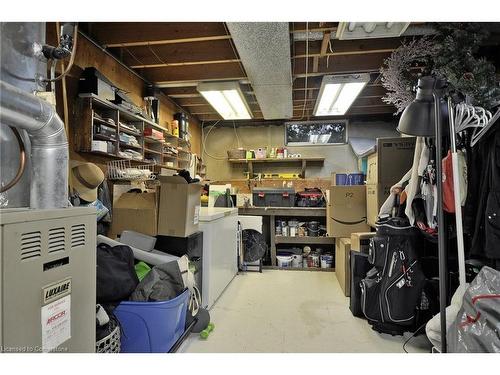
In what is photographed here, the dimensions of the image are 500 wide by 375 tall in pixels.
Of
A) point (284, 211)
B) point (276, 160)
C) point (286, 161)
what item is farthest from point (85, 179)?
point (286, 161)

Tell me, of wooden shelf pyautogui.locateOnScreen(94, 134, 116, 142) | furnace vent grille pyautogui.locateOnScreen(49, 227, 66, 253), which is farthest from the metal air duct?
furnace vent grille pyautogui.locateOnScreen(49, 227, 66, 253)

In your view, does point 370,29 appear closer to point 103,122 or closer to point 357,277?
point 357,277

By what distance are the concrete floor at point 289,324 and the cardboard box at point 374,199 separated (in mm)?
896

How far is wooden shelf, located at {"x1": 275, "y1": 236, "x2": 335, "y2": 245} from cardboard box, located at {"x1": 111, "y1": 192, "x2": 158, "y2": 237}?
2.51m

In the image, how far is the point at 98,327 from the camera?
1.40 meters

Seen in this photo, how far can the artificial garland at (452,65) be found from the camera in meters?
1.82

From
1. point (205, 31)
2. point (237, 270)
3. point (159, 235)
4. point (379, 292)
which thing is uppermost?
point (205, 31)

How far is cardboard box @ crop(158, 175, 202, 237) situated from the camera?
2164 mm

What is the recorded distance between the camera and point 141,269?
191cm

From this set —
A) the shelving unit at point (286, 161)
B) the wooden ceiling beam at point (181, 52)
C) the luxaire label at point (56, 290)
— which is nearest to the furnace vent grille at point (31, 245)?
the luxaire label at point (56, 290)

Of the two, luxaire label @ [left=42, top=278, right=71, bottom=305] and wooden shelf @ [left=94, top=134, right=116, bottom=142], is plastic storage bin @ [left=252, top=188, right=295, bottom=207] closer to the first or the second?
wooden shelf @ [left=94, top=134, right=116, bottom=142]
